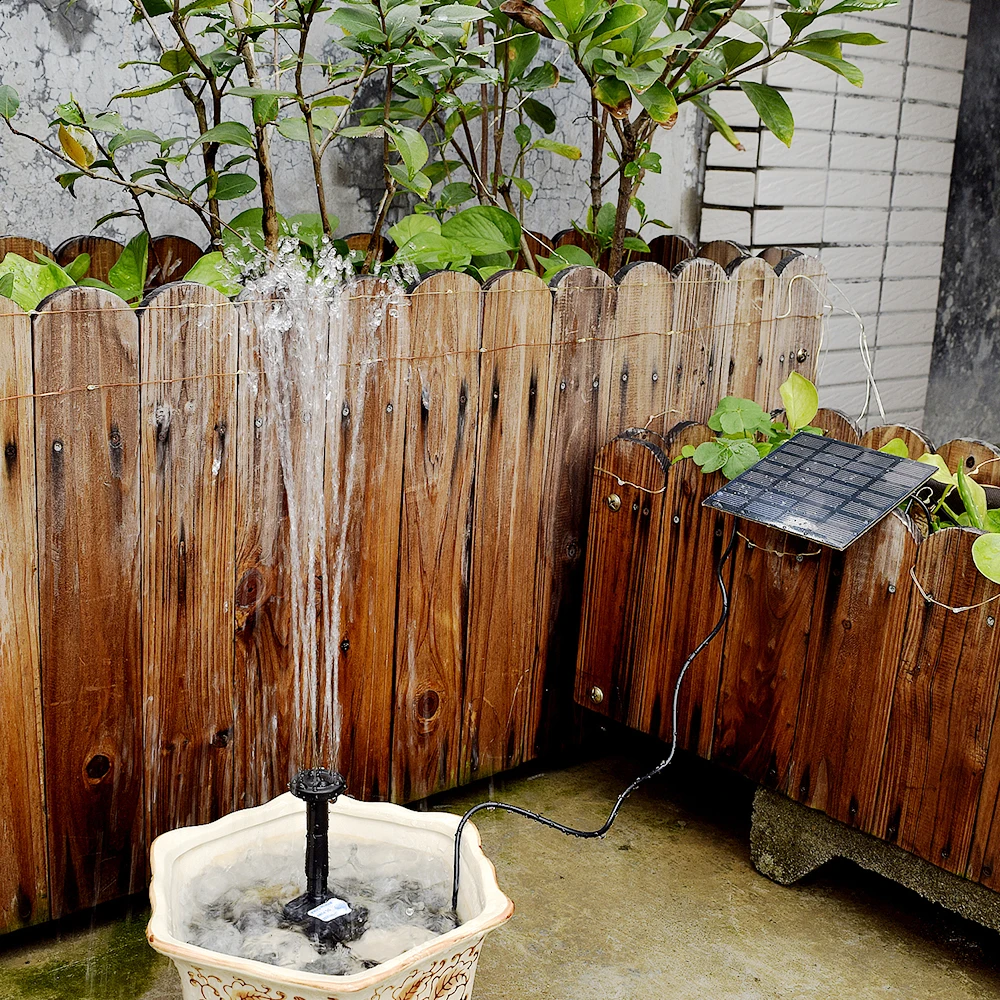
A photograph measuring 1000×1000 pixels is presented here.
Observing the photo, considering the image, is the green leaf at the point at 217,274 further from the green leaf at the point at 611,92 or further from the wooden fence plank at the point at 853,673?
the wooden fence plank at the point at 853,673

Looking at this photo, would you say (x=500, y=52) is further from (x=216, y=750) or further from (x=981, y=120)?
(x=981, y=120)

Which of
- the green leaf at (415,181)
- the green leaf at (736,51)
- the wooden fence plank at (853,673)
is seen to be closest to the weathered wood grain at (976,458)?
the wooden fence plank at (853,673)

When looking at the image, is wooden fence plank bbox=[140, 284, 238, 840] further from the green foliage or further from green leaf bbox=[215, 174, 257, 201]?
the green foliage

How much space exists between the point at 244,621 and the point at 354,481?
36cm

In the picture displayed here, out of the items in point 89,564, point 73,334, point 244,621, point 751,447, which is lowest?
point 244,621

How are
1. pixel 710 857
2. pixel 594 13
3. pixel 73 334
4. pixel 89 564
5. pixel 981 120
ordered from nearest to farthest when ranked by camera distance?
1. pixel 73 334
2. pixel 89 564
3. pixel 594 13
4. pixel 710 857
5. pixel 981 120

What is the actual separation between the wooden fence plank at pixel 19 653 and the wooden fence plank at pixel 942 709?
160cm

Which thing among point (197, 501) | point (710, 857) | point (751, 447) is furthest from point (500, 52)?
point (710, 857)

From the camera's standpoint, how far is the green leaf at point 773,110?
105 inches

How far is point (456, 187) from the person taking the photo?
9.48 ft

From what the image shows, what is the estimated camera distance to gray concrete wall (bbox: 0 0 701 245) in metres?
2.50

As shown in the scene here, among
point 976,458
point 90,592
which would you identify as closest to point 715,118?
point 976,458

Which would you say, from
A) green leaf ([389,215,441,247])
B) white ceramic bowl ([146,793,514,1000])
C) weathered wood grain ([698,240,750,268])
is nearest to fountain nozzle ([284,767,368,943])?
white ceramic bowl ([146,793,514,1000])

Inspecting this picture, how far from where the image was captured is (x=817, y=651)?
2.27 metres
